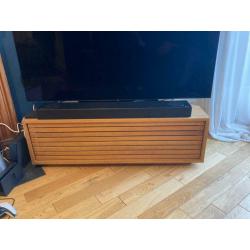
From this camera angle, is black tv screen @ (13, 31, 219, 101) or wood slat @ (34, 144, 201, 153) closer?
black tv screen @ (13, 31, 219, 101)

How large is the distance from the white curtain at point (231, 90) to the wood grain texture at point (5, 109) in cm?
167

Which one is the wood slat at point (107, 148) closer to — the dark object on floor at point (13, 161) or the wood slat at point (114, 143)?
the wood slat at point (114, 143)

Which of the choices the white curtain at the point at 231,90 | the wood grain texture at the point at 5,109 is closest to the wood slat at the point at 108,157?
the wood grain texture at the point at 5,109

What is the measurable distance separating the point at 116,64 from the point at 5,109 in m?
0.95

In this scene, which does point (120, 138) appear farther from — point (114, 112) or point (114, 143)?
point (114, 112)

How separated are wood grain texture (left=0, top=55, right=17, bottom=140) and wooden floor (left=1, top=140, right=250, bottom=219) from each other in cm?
46

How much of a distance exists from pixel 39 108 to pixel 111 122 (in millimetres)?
510

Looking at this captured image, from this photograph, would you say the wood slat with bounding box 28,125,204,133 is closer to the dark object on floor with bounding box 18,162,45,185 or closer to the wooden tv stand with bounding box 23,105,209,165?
Result: the wooden tv stand with bounding box 23,105,209,165

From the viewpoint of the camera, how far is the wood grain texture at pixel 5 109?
5.36 ft

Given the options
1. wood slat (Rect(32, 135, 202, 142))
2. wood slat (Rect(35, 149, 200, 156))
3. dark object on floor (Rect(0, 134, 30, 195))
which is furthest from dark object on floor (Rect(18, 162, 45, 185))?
wood slat (Rect(32, 135, 202, 142))

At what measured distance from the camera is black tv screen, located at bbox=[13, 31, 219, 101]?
135cm

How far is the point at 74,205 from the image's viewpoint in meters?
1.32
